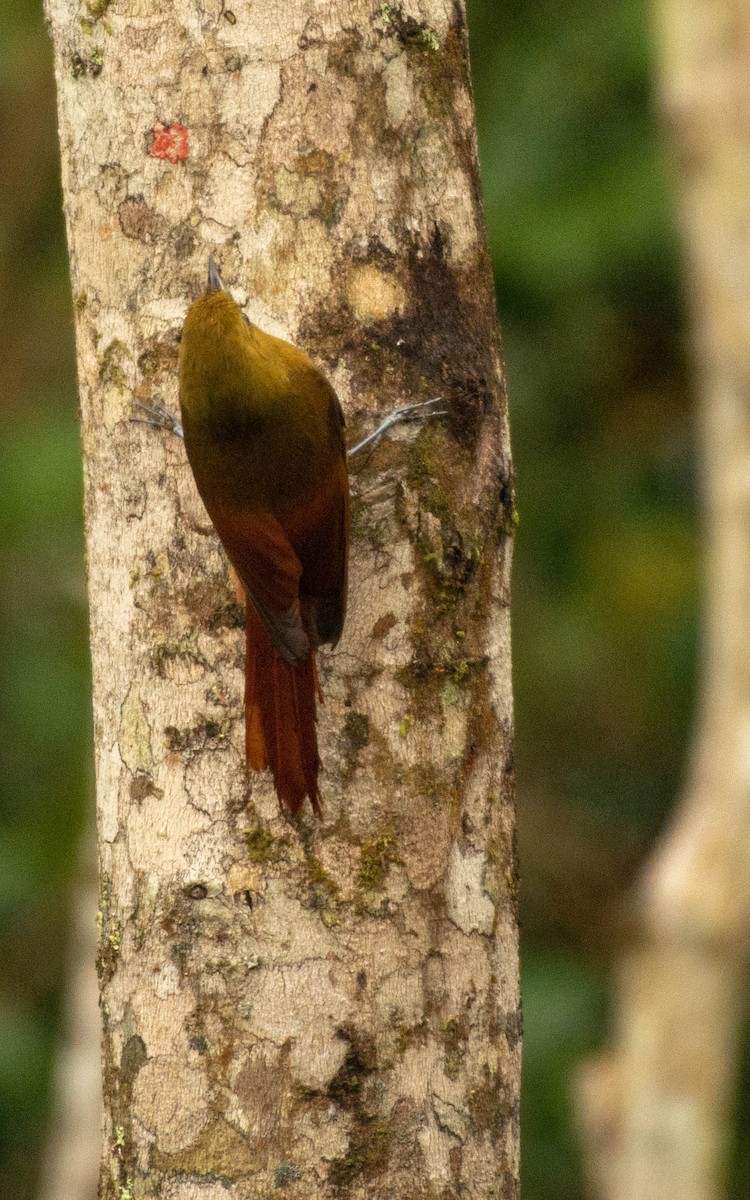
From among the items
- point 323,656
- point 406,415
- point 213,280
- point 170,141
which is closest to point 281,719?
point 323,656

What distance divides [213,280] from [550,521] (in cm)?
520

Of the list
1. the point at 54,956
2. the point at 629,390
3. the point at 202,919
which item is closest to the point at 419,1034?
the point at 202,919

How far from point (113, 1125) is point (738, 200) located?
427 centimetres

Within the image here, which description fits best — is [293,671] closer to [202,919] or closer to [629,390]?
[202,919]

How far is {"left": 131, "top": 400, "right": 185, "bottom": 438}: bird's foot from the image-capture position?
2.35m

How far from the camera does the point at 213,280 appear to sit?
90.4 inches

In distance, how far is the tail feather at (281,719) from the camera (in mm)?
2141

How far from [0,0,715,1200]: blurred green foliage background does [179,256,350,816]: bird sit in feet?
13.9

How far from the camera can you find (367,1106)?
213cm

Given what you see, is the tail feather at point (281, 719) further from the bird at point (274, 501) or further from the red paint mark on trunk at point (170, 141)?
the red paint mark on trunk at point (170, 141)

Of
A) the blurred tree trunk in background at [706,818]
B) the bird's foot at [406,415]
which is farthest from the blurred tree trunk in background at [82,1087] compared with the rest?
the bird's foot at [406,415]

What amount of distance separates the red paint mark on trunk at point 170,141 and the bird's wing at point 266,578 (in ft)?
1.61

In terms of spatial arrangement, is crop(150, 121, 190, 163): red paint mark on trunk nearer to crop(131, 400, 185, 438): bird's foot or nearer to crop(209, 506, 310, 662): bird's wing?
crop(131, 400, 185, 438): bird's foot

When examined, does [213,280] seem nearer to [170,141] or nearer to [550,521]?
[170,141]
